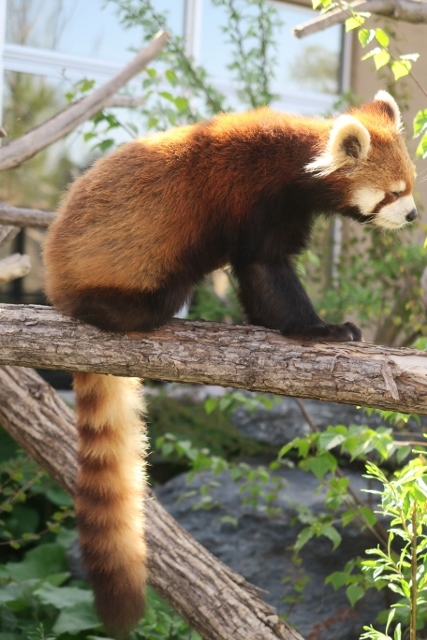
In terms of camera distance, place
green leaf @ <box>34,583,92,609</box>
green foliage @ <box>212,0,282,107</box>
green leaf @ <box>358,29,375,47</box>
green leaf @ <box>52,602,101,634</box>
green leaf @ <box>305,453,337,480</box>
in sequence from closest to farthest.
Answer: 1. green leaf @ <box>358,29,375,47</box>
2. green leaf @ <box>305,453,337,480</box>
3. green leaf @ <box>52,602,101,634</box>
4. green leaf @ <box>34,583,92,609</box>
5. green foliage @ <box>212,0,282,107</box>

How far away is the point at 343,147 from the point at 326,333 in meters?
0.71

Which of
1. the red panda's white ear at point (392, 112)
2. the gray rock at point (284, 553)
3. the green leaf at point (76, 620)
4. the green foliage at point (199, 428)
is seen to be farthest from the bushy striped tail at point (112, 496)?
the green foliage at point (199, 428)

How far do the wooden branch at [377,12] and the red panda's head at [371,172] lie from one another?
417 millimetres

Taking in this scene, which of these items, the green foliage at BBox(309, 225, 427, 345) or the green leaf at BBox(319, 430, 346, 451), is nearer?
the green leaf at BBox(319, 430, 346, 451)

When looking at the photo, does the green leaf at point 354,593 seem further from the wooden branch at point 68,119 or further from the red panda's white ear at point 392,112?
the wooden branch at point 68,119

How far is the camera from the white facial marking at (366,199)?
3154 millimetres

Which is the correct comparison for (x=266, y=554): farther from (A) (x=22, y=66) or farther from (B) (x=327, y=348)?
(A) (x=22, y=66)

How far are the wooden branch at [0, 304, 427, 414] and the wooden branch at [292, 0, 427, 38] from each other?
1.29m

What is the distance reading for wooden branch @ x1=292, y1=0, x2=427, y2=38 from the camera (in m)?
3.27

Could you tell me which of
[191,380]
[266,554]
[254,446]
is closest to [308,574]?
[266,554]

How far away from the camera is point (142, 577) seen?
119 inches

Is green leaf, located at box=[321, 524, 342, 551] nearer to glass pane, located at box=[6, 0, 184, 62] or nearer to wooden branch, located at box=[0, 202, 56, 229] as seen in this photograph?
wooden branch, located at box=[0, 202, 56, 229]

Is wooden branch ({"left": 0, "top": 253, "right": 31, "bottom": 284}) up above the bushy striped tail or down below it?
above

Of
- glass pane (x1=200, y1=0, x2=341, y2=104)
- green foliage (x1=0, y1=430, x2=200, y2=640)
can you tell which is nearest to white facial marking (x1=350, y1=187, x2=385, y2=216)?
green foliage (x1=0, y1=430, x2=200, y2=640)
